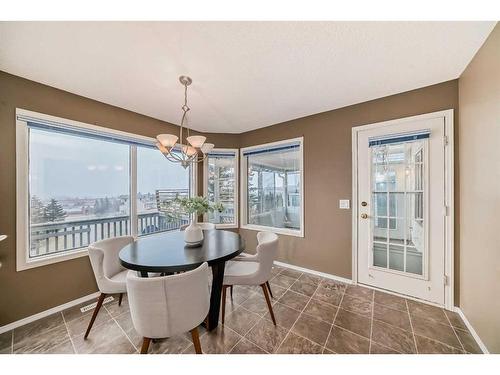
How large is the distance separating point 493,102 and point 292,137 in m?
2.01

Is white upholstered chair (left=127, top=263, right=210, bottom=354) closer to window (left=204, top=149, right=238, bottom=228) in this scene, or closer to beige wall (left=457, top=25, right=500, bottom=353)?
beige wall (left=457, top=25, right=500, bottom=353)

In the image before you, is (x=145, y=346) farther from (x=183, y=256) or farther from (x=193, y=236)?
(x=193, y=236)

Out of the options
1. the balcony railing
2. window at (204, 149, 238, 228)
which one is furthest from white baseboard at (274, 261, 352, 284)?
the balcony railing

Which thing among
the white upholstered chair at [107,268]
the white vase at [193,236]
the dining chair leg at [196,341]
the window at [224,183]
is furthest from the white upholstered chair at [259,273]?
the window at [224,183]

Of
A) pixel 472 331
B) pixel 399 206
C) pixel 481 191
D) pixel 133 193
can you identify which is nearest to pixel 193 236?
pixel 133 193

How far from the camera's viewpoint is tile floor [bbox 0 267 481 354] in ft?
4.93

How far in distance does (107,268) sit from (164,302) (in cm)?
119

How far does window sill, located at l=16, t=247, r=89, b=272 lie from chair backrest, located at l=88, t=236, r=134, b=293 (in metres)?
0.56

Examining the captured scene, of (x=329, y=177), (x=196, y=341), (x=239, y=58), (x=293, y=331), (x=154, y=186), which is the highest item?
(x=239, y=58)

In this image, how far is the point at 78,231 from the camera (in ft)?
7.57

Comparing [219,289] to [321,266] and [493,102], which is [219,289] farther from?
[493,102]

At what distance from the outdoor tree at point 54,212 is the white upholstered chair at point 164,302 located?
1701mm
